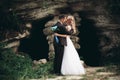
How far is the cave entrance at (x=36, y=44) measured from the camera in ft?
48.5

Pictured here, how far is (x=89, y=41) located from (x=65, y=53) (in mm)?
3319

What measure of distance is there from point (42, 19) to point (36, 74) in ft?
9.96

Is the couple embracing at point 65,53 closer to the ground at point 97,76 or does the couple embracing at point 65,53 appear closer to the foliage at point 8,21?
the ground at point 97,76

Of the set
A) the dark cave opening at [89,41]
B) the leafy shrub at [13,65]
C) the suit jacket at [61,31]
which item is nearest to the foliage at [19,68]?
the leafy shrub at [13,65]

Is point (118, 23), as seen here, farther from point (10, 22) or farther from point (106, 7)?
point (10, 22)

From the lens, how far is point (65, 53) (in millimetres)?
11570

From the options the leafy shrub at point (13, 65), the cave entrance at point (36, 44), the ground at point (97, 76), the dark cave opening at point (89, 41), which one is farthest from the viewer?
the cave entrance at point (36, 44)

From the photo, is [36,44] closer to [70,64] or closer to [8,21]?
[8,21]

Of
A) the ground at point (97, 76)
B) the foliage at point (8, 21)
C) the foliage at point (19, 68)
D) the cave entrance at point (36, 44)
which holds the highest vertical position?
the foliage at point (8, 21)

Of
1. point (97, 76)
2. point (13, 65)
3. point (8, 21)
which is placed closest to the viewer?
point (97, 76)

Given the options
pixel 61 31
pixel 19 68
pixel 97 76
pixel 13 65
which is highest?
pixel 61 31

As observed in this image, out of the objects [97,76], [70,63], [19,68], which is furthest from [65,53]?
[19,68]

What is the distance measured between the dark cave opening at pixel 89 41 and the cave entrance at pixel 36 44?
1382mm

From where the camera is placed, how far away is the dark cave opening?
1409 centimetres
